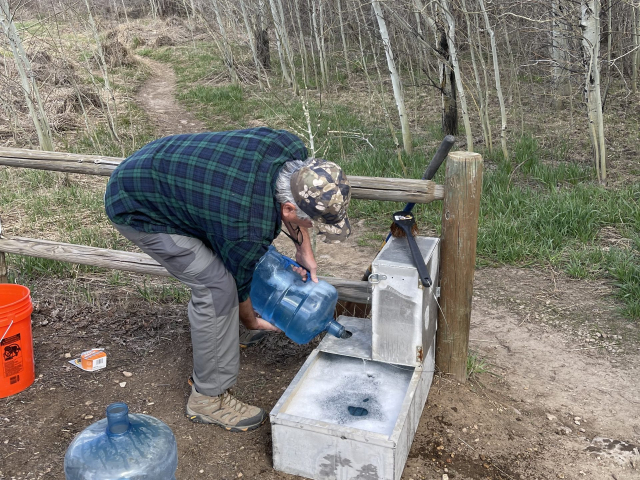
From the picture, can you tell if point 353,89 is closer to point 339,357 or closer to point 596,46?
point 596,46

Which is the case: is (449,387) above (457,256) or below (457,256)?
below

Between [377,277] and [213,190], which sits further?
[377,277]

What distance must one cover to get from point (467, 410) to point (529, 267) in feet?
6.73

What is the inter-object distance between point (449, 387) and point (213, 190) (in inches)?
68.5

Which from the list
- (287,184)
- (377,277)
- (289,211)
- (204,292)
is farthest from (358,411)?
(287,184)

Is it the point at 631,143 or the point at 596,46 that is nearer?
the point at 596,46

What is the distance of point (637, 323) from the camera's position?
13.4ft

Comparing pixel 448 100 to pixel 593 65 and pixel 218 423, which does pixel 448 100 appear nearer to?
pixel 593 65

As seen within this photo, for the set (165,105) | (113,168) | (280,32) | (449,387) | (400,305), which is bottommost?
(449,387)

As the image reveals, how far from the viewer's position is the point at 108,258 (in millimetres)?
3896

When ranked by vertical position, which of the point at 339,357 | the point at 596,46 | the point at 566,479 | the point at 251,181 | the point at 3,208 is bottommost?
the point at 566,479

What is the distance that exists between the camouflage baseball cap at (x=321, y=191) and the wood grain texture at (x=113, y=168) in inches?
27.4

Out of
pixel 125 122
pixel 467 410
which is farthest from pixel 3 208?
pixel 467 410

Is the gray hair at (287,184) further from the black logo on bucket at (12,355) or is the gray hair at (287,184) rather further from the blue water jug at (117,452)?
the black logo on bucket at (12,355)
